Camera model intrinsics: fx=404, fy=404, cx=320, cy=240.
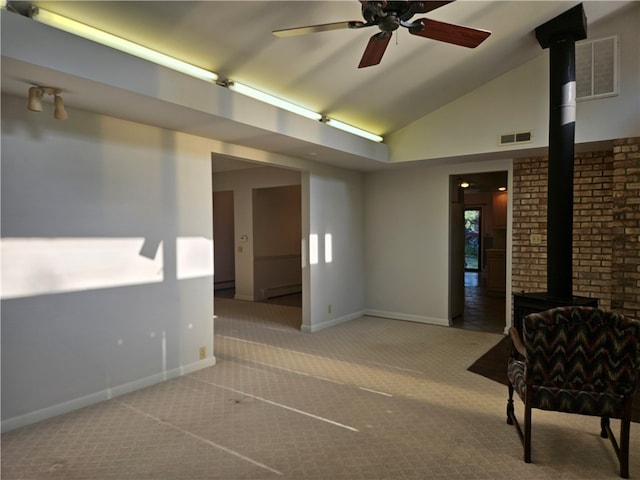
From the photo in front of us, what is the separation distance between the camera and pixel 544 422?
291 centimetres

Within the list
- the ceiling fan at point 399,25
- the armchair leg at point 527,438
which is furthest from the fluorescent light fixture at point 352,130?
the armchair leg at point 527,438

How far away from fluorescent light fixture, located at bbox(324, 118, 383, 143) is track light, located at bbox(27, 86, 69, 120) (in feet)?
9.00

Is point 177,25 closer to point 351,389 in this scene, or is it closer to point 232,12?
point 232,12

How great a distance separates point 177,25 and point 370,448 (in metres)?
3.13

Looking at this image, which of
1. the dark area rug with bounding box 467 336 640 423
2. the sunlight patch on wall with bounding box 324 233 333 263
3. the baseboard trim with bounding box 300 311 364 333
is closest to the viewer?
the dark area rug with bounding box 467 336 640 423

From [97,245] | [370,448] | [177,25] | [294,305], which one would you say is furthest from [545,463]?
[294,305]

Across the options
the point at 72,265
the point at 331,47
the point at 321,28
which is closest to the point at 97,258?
the point at 72,265

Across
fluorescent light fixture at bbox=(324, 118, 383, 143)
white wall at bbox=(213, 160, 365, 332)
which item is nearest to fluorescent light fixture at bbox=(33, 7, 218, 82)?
fluorescent light fixture at bbox=(324, 118, 383, 143)

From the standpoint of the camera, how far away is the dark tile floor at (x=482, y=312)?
5.91 m

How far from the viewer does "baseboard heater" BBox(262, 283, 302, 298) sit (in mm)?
8295

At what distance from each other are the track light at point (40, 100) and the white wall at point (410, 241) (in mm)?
4668

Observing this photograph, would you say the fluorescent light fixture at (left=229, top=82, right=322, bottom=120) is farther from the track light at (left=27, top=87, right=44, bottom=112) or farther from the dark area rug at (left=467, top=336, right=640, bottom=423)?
the dark area rug at (left=467, top=336, right=640, bottom=423)

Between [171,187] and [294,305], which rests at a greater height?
[171,187]

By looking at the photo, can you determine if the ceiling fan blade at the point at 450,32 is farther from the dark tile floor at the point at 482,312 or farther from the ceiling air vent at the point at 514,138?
the dark tile floor at the point at 482,312
